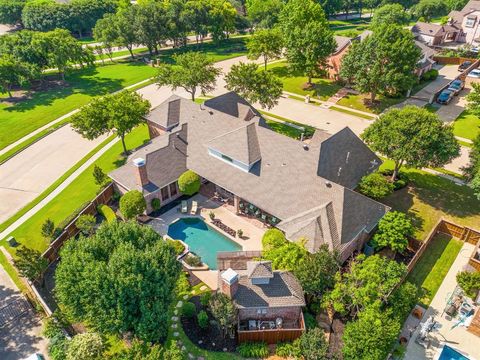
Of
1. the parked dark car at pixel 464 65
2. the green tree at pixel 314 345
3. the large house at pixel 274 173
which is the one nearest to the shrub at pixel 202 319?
the green tree at pixel 314 345

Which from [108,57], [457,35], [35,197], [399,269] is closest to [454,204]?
[399,269]

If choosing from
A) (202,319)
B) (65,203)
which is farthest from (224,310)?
(65,203)

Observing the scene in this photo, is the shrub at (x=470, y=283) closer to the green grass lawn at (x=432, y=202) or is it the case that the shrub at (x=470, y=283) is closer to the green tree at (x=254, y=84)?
the green grass lawn at (x=432, y=202)

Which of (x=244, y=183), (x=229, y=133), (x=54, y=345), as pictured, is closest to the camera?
(x=54, y=345)

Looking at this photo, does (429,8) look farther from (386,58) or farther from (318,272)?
(318,272)

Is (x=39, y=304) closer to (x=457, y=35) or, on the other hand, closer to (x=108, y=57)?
(x=108, y=57)

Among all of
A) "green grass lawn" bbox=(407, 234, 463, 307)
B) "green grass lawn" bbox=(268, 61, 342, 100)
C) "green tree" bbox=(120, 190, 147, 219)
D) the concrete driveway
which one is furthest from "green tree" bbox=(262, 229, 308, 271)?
"green grass lawn" bbox=(268, 61, 342, 100)
